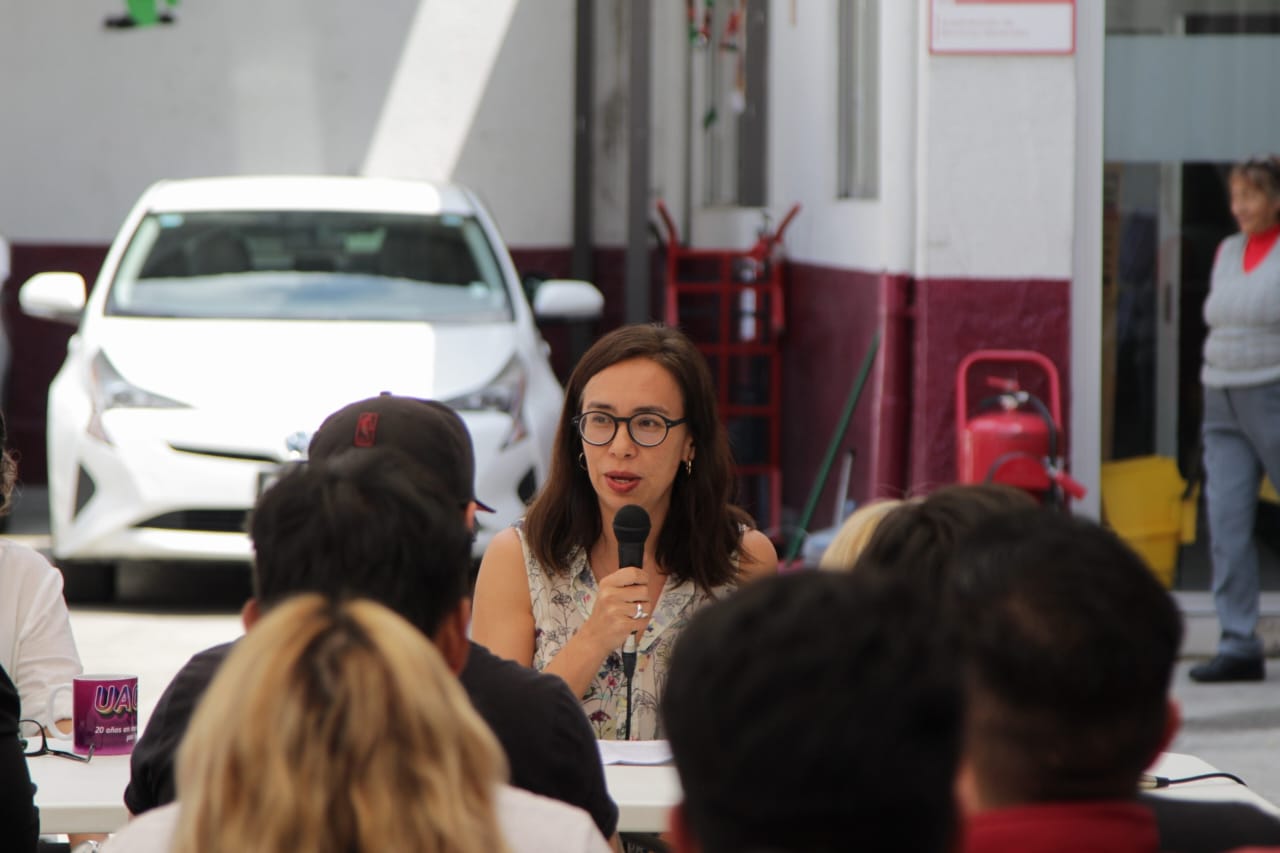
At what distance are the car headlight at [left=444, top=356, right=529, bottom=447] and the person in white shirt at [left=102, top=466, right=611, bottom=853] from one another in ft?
19.8

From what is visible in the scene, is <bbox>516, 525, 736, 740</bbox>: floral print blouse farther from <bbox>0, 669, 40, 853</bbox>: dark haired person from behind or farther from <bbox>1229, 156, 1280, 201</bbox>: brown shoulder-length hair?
<bbox>1229, 156, 1280, 201</bbox>: brown shoulder-length hair

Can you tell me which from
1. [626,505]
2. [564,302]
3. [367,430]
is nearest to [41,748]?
[367,430]

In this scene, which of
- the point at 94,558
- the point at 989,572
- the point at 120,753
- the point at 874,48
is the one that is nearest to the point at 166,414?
the point at 94,558

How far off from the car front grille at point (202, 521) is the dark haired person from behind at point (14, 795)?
15.8ft

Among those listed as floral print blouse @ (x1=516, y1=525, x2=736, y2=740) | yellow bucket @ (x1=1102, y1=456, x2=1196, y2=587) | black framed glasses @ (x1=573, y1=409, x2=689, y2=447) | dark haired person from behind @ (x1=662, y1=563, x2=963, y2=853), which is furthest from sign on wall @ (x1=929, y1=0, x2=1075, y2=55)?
dark haired person from behind @ (x1=662, y1=563, x2=963, y2=853)

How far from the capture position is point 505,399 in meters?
7.84

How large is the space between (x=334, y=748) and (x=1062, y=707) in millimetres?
681

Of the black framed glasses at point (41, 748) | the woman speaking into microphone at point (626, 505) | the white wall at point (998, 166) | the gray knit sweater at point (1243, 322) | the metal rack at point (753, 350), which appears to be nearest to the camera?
the black framed glasses at point (41, 748)

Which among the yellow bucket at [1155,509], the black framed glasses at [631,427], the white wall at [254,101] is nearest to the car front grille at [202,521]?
the yellow bucket at [1155,509]

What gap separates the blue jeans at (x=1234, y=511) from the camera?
7.00 meters

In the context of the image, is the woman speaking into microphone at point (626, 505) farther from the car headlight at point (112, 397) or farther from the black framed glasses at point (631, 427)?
the car headlight at point (112, 397)

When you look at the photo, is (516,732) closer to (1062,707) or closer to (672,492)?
(1062,707)

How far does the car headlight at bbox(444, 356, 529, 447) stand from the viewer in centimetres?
773

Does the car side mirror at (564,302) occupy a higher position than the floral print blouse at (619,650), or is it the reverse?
the car side mirror at (564,302)
